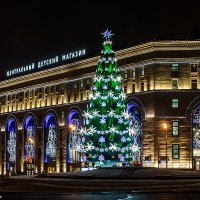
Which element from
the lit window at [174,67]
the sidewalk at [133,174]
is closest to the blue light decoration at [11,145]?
the lit window at [174,67]

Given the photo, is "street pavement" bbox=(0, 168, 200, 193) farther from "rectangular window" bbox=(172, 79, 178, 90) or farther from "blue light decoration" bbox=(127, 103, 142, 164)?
"rectangular window" bbox=(172, 79, 178, 90)

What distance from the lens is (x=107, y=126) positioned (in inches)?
2744

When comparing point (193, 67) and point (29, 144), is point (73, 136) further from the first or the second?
point (193, 67)

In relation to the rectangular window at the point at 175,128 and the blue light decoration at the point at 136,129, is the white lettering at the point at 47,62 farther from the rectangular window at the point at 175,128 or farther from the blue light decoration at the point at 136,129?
the rectangular window at the point at 175,128

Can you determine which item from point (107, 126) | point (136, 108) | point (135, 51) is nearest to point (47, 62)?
point (135, 51)

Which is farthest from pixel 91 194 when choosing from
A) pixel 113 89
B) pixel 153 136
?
pixel 153 136

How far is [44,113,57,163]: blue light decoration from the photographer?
112 m

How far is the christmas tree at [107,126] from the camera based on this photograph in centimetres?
6950

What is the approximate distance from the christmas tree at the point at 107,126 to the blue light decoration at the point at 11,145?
186ft

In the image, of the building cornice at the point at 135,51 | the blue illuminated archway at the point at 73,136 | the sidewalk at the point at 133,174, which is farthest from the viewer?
the blue illuminated archway at the point at 73,136

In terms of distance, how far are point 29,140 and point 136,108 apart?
32491mm

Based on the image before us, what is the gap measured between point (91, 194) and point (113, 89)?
94.1ft

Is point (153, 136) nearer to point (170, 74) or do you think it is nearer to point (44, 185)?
point (170, 74)

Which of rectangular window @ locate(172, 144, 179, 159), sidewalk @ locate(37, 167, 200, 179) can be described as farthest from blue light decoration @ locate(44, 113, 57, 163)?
sidewalk @ locate(37, 167, 200, 179)
